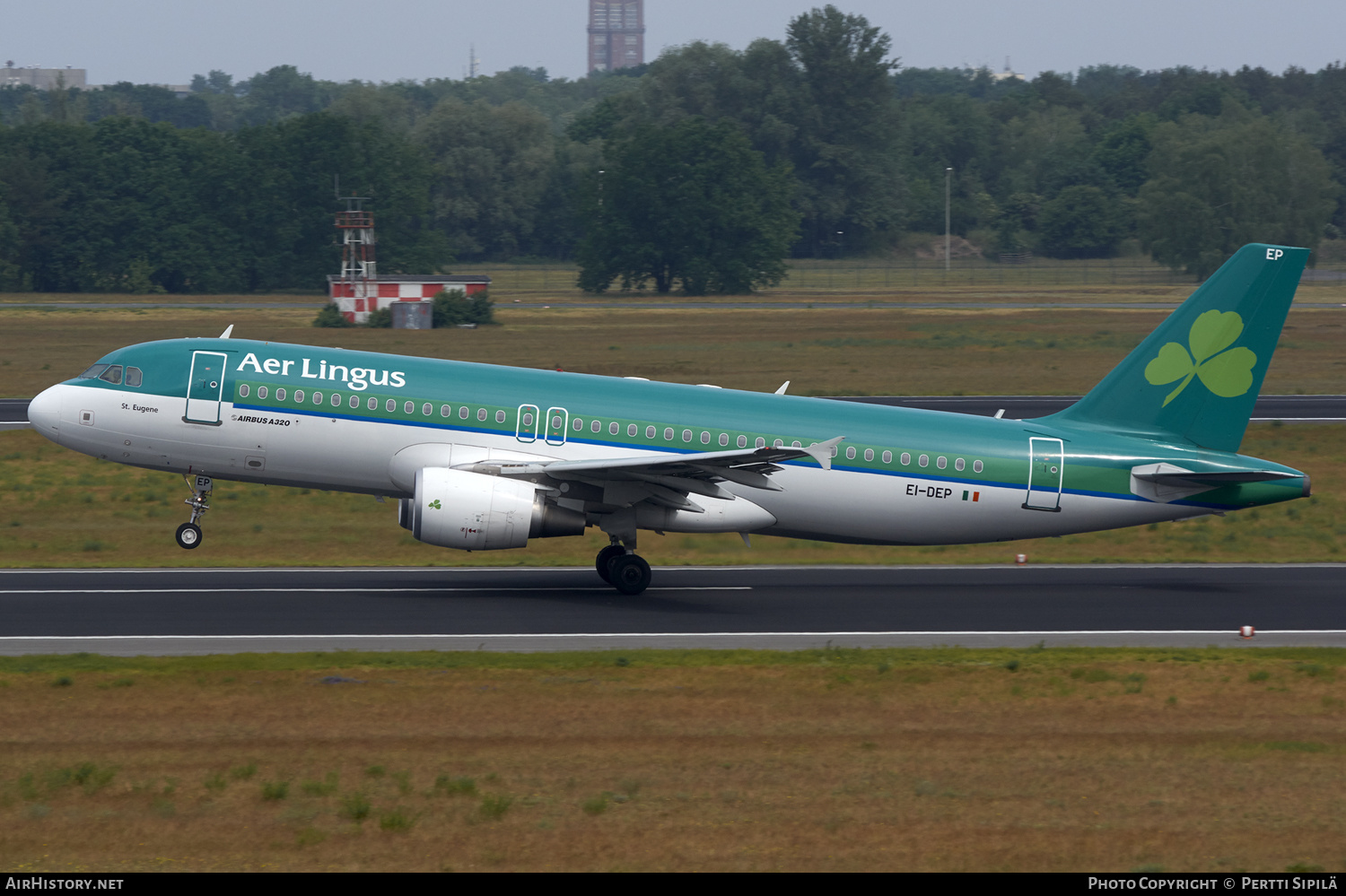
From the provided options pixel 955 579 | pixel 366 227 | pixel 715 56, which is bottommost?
pixel 955 579

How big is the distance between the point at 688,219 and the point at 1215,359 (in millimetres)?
105664

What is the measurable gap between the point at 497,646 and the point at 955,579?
40.0 feet

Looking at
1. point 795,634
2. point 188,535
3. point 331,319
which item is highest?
point 331,319

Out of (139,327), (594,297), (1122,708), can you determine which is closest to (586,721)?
(1122,708)

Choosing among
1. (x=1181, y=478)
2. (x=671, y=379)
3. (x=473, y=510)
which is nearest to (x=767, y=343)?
(x=671, y=379)

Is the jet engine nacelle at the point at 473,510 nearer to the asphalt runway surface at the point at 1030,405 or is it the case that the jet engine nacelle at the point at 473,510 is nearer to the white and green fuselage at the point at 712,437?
the white and green fuselage at the point at 712,437

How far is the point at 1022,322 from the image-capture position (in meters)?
95.9

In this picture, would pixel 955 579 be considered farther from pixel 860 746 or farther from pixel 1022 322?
pixel 1022 322

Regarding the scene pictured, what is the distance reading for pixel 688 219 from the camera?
134 m

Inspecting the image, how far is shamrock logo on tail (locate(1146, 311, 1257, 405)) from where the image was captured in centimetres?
3036

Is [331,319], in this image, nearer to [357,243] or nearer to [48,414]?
[357,243]

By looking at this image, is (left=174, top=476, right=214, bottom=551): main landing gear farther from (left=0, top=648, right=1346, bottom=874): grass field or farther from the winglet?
the winglet

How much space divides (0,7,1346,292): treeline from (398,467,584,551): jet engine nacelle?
349 feet

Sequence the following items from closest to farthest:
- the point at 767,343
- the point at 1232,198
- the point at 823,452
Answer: the point at 823,452 → the point at 767,343 → the point at 1232,198
